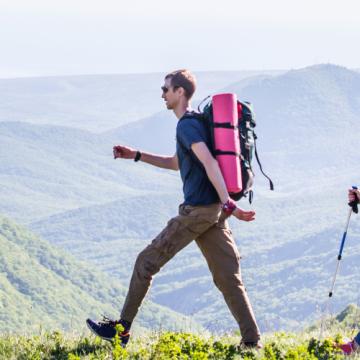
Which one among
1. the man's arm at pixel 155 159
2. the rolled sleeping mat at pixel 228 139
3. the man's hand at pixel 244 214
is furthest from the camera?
the man's arm at pixel 155 159

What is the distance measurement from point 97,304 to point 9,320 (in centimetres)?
6516

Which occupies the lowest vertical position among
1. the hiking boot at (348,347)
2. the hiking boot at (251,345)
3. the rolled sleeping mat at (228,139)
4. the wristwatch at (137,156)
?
the hiking boot at (251,345)

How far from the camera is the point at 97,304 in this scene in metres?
194

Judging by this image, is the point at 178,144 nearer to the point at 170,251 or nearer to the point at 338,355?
Answer: the point at 170,251

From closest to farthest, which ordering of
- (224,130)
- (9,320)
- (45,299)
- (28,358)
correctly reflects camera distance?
(28,358) < (224,130) < (9,320) < (45,299)

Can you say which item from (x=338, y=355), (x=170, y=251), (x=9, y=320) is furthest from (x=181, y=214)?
(x=9, y=320)

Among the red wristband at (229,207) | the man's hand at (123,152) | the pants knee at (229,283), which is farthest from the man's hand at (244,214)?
the man's hand at (123,152)

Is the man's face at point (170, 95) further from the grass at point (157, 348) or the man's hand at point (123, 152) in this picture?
the grass at point (157, 348)

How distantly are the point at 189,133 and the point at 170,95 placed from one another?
45 centimetres

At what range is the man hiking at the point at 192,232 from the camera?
795cm

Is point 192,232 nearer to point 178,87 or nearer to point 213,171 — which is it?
point 213,171

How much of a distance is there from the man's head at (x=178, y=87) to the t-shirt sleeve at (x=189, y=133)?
26 centimetres

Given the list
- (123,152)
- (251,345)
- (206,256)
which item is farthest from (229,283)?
(123,152)

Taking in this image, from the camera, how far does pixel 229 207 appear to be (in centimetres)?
762
